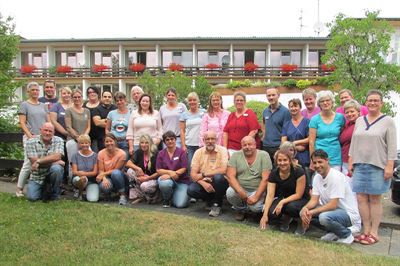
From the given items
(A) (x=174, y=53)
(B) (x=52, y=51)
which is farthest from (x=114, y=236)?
(B) (x=52, y=51)

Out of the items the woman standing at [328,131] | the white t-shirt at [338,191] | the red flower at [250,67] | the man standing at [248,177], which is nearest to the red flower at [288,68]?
the red flower at [250,67]

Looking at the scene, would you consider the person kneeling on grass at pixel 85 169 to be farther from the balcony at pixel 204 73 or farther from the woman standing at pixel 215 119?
the balcony at pixel 204 73

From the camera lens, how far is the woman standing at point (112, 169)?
6.29m

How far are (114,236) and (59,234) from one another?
66 cm

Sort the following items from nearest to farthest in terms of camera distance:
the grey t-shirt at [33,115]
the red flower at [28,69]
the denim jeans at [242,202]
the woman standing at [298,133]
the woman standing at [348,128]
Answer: the woman standing at [348,128], the denim jeans at [242,202], the woman standing at [298,133], the grey t-shirt at [33,115], the red flower at [28,69]

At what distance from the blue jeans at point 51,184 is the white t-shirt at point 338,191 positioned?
3.79m

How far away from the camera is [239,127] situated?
600cm

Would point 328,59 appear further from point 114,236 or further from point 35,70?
point 35,70

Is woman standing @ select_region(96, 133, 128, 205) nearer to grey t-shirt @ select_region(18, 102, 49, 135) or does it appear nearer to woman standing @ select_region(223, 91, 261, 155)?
grey t-shirt @ select_region(18, 102, 49, 135)

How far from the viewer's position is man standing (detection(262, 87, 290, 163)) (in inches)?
231

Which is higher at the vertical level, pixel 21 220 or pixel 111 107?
pixel 111 107

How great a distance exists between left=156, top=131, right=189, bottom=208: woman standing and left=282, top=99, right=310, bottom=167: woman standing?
1630 millimetres

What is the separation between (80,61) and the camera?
1258 inches

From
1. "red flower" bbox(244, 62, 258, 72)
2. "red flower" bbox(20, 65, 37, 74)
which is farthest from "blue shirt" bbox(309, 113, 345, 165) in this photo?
"red flower" bbox(20, 65, 37, 74)
